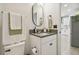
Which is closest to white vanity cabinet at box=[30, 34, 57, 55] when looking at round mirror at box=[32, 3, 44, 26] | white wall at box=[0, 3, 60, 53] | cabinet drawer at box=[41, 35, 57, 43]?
cabinet drawer at box=[41, 35, 57, 43]

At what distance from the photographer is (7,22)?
1.48 meters

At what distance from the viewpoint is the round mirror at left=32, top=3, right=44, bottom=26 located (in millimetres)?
1608

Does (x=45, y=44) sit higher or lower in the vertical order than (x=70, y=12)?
lower

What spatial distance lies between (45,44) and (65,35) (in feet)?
1.04

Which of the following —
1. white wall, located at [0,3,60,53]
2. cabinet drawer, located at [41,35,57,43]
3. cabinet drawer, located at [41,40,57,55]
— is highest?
white wall, located at [0,3,60,53]

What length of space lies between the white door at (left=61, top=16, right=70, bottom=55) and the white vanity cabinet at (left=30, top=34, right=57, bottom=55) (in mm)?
116

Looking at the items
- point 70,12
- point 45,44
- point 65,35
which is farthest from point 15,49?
point 70,12

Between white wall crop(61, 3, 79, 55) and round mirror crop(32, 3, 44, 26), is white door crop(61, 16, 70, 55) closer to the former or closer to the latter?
white wall crop(61, 3, 79, 55)

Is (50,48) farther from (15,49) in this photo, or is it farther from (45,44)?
(15,49)

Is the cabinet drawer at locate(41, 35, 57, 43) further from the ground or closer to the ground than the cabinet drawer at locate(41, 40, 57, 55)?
further from the ground

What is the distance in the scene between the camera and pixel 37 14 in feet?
5.37

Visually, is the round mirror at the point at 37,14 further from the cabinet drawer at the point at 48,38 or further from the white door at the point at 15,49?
the white door at the point at 15,49

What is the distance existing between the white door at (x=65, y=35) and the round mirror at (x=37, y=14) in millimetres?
317
